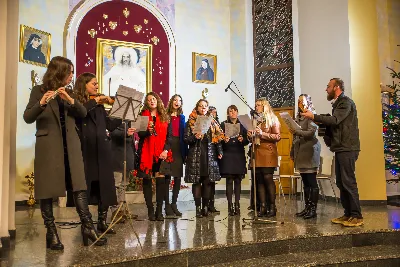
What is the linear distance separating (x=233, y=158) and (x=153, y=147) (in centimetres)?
117

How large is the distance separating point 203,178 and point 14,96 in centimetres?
257

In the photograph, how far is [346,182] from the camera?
185 inches

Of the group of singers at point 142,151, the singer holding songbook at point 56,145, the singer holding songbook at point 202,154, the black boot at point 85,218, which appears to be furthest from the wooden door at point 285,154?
the singer holding songbook at point 56,145

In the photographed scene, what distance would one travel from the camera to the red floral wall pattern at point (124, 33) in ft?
27.7

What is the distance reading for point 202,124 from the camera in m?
4.86

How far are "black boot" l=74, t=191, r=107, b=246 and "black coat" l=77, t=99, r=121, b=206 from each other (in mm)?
289

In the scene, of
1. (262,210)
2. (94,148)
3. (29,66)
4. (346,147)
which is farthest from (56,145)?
(29,66)

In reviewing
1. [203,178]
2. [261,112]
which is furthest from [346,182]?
[203,178]

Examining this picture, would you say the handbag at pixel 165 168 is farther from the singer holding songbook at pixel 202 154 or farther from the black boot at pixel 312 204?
the black boot at pixel 312 204

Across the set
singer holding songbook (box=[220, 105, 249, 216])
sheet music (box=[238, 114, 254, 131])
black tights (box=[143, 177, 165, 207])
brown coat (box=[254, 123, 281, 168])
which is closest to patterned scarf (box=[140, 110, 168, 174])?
black tights (box=[143, 177, 165, 207])

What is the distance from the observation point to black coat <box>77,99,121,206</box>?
3838 mm

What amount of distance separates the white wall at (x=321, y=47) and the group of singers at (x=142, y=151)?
251cm

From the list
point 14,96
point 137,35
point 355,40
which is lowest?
point 14,96

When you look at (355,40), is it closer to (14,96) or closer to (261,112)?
(261,112)
